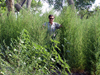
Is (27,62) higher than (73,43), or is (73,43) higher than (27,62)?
(73,43)

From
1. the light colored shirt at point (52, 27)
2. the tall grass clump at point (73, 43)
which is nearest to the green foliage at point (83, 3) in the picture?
the light colored shirt at point (52, 27)

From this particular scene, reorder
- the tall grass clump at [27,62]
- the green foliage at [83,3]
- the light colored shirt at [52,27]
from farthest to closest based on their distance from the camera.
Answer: the green foliage at [83,3] → the light colored shirt at [52,27] → the tall grass clump at [27,62]

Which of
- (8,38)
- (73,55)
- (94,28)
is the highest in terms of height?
(94,28)

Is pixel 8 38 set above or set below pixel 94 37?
below

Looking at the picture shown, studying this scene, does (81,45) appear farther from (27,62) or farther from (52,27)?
(27,62)

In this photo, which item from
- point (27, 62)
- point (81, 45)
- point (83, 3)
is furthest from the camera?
point (83, 3)

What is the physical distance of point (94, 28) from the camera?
126 inches

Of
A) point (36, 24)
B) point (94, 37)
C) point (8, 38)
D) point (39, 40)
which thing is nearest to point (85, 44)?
point (94, 37)

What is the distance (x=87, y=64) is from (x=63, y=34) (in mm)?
1195

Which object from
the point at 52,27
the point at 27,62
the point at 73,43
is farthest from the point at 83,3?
the point at 27,62

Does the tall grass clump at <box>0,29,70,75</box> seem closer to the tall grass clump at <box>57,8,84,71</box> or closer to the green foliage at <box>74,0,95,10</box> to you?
the tall grass clump at <box>57,8,84,71</box>

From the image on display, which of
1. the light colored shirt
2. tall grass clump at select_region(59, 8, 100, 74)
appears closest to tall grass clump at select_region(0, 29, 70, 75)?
tall grass clump at select_region(59, 8, 100, 74)

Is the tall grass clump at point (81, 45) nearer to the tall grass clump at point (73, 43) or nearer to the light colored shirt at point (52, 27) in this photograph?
the tall grass clump at point (73, 43)

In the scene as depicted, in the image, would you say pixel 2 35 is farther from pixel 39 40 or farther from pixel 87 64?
pixel 87 64
